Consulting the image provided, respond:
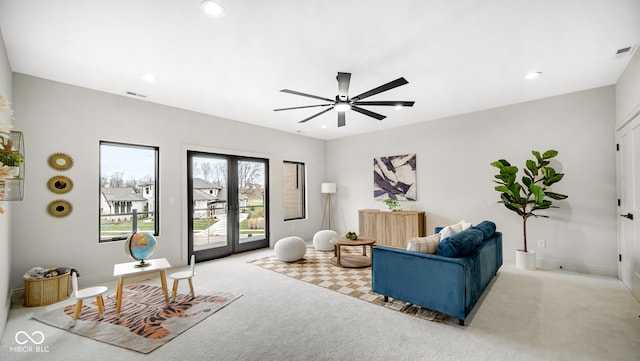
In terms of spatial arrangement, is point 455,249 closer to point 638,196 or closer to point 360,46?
point 360,46

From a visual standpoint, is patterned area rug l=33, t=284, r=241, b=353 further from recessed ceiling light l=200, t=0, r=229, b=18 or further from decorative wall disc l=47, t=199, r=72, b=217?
recessed ceiling light l=200, t=0, r=229, b=18

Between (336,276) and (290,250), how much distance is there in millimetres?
1102

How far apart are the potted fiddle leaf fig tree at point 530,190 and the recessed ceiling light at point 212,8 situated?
4.43 metres

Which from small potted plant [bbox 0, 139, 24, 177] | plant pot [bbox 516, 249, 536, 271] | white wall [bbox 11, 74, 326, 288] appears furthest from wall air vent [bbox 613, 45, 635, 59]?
white wall [bbox 11, 74, 326, 288]

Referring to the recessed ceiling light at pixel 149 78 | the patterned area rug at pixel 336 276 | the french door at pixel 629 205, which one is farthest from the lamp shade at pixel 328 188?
the french door at pixel 629 205

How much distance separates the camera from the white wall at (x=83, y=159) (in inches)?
142

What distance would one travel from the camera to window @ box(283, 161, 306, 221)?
6.90 m

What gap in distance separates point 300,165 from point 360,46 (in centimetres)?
461

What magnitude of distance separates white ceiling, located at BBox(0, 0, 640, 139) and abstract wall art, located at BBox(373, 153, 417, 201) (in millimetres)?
2079

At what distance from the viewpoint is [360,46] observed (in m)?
2.89

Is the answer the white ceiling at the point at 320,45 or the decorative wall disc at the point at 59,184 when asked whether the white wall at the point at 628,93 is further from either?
the decorative wall disc at the point at 59,184

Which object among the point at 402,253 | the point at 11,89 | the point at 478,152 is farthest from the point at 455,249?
the point at 11,89

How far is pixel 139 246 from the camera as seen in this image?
123 inches

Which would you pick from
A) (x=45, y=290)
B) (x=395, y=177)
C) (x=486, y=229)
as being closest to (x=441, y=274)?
(x=486, y=229)
